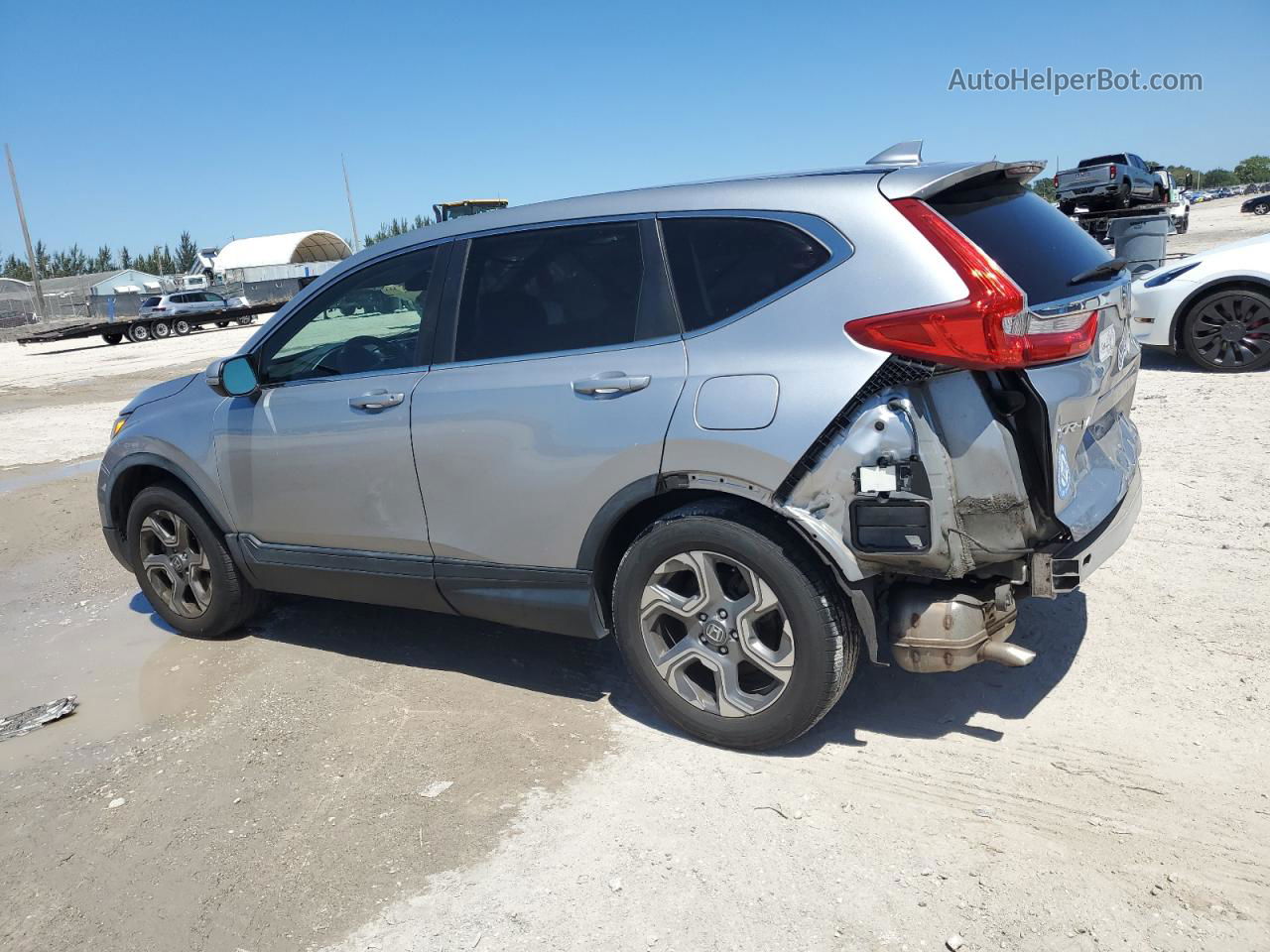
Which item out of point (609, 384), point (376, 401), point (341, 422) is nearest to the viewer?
point (609, 384)

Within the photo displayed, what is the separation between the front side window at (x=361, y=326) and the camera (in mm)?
4074

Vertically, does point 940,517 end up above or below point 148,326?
below

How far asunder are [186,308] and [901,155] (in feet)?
132

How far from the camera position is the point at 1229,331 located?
8633mm

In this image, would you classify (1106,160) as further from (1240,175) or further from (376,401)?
(1240,175)

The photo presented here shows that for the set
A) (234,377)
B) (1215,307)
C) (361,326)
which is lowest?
(1215,307)

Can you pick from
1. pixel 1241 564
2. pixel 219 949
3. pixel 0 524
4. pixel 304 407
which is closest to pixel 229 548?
pixel 304 407

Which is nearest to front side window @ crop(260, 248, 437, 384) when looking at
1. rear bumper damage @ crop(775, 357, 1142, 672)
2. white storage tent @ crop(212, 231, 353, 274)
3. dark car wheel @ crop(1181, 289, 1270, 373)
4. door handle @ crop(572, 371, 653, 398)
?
door handle @ crop(572, 371, 653, 398)

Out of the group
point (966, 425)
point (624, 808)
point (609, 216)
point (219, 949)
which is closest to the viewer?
point (219, 949)

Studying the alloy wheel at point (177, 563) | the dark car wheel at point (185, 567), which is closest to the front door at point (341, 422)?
the dark car wheel at point (185, 567)

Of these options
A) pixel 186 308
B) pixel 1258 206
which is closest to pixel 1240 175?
pixel 1258 206

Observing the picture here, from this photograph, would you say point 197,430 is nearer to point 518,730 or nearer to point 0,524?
point 518,730

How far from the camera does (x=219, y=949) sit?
8.86 ft

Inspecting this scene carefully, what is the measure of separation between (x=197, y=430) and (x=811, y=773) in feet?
10.8
